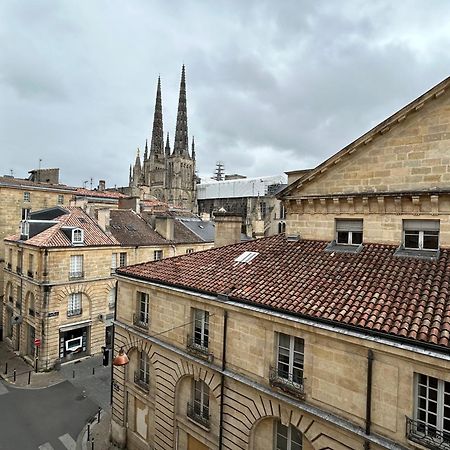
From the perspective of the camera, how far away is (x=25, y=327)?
82.1 ft

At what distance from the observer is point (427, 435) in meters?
6.84

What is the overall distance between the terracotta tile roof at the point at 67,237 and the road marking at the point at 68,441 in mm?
11430

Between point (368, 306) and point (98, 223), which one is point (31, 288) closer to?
point (98, 223)

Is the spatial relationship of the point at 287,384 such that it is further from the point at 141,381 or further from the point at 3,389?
the point at 3,389

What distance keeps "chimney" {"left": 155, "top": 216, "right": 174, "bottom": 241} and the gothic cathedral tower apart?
65461 mm

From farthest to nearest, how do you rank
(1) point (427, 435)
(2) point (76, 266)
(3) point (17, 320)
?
(3) point (17, 320) → (2) point (76, 266) → (1) point (427, 435)

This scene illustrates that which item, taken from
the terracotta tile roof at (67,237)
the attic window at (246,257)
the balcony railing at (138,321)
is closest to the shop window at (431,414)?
the attic window at (246,257)

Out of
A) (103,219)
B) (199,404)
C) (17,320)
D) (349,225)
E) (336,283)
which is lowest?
(17,320)

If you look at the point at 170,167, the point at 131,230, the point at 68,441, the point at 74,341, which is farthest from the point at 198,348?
the point at 170,167

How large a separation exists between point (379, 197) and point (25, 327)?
2546 centimetres

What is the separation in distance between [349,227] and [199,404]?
321 inches

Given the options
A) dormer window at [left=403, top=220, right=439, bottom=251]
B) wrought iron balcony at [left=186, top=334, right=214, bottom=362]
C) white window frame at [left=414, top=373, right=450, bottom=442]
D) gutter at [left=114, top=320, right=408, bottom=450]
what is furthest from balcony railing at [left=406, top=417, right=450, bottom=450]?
wrought iron balcony at [left=186, top=334, right=214, bottom=362]

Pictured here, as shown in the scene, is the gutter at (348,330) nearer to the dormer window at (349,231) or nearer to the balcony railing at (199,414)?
the balcony railing at (199,414)

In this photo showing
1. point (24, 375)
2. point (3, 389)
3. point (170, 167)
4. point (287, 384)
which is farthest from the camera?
point (170, 167)
